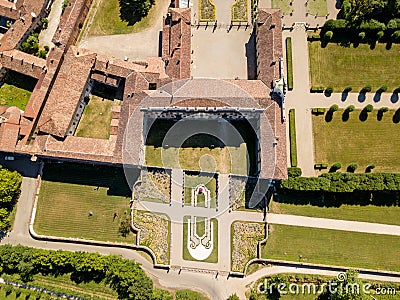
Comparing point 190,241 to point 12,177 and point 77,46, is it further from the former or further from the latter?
point 77,46

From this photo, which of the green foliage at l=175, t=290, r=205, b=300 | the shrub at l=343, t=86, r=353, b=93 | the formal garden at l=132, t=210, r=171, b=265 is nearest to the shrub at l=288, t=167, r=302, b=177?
the shrub at l=343, t=86, r=353, b=93

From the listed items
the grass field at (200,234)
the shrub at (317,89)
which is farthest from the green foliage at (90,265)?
the shrub at (317,89)

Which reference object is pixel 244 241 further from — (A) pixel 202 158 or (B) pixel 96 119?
(B) pixel 96 119

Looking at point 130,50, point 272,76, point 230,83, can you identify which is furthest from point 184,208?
point 130,50

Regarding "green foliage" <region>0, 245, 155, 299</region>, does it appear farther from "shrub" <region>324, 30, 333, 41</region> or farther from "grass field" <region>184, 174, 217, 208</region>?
"shrub" <region>324, 30, 333, 41</region>

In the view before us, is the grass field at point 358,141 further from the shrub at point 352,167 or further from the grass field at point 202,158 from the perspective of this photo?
the grass field at point 202,158

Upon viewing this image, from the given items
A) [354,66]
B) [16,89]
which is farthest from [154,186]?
[354,66]
